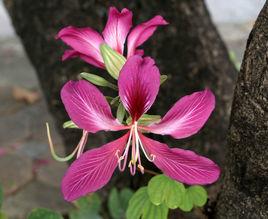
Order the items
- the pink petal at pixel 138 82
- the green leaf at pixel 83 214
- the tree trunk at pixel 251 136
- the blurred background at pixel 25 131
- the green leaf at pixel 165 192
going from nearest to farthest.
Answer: the pink petal at pixel 138 82 < the tree trunk at pixel 251 136 < the green leaf at pixel 165 192 < the green leaf at pixel 83 214 < the blurred background at pixel 25 131

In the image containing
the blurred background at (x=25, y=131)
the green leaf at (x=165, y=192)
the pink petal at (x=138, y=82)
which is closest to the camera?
the pink petal at (x=138, y=82)

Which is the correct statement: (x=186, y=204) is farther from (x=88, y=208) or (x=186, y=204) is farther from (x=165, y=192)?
(x=88, y=208)

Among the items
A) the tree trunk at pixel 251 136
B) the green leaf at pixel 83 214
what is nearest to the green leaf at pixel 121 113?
the tree trunk at pixel 251 136

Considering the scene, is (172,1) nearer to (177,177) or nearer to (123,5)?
(123,5)

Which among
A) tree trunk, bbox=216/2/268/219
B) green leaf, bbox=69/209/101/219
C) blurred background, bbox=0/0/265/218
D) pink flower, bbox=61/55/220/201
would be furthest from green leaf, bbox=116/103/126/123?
blurred background, bbox=0/0/265/218

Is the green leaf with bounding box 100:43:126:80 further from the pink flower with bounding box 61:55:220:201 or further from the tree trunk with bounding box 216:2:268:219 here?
the tree trunk with bounding box 216:2:268:219

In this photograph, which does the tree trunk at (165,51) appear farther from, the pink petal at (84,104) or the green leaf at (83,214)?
the pink petal at (84,104)
